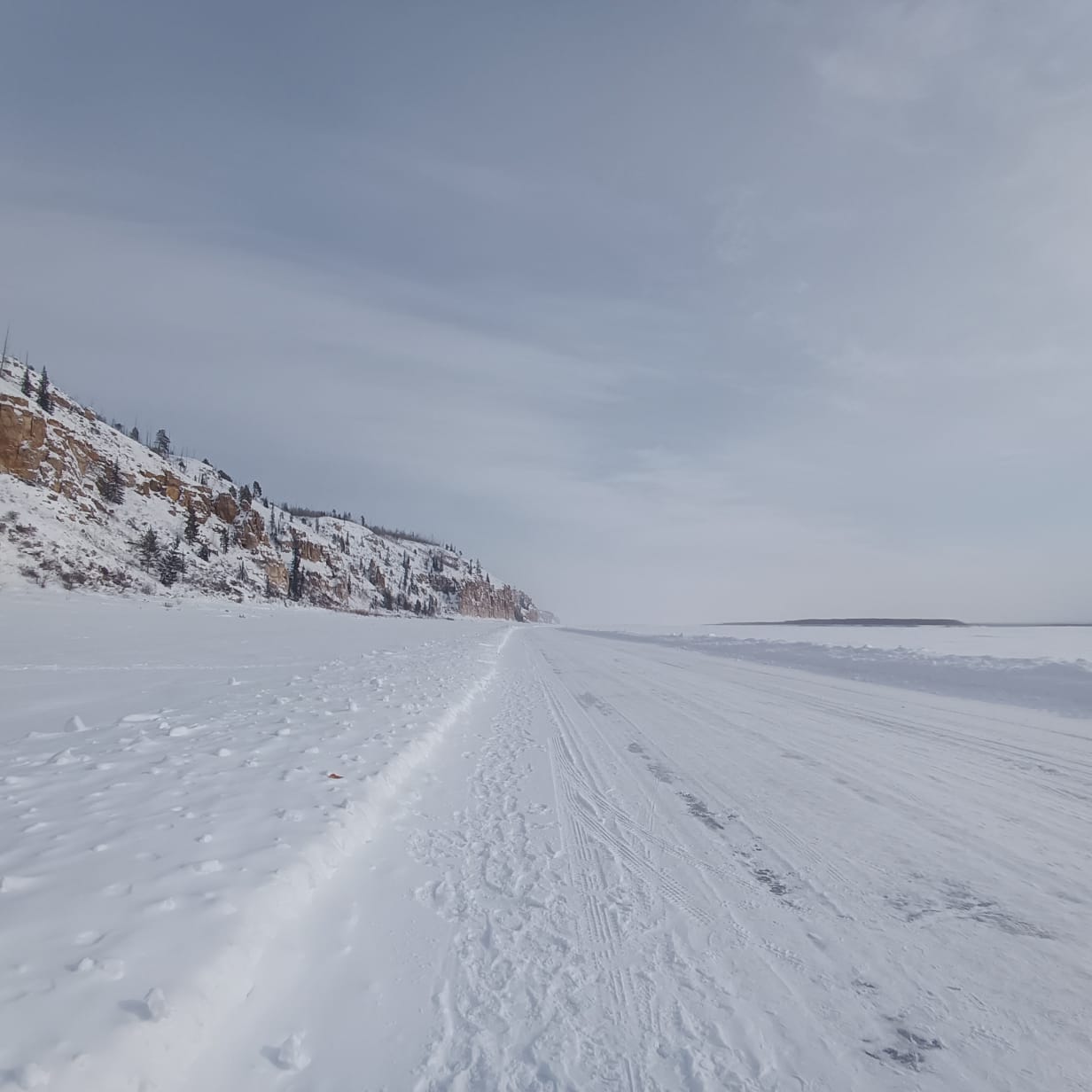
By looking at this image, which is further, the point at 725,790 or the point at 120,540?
the point at 120,540

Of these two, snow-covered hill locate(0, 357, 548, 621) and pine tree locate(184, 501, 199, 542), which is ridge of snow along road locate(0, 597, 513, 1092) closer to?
snow-covered hill locate(0, 357, 548, 621)

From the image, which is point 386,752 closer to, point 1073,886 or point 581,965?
point 581,965

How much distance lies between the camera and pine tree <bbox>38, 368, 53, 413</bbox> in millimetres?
43906

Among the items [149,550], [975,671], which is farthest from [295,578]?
[975,671]

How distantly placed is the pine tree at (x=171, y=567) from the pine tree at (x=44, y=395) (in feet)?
46.8

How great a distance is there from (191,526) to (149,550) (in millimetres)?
10601

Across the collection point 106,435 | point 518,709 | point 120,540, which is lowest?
point 518,709

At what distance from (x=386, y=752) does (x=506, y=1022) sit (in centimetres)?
404

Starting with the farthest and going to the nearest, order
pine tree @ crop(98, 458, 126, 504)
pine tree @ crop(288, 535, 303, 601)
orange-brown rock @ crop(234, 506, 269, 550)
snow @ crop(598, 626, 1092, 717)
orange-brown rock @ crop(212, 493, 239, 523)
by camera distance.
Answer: pine tree @ crop(288, 535, 303, 601) < orange-brown rock @ crop(234, 506, 269, 550) < orange-brown rock @ crop(212, 493, 239, 523) < pine tree @ crop(98, 458, 126, 504) < snow @ crop(598, 626, 1092, 717)

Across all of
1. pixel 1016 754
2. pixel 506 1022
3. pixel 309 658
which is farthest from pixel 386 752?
pixel 309 658

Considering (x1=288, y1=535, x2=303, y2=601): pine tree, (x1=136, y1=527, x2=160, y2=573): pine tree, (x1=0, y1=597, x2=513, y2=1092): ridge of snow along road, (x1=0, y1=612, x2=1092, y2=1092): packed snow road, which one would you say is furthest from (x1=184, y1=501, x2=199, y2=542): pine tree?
(x1=0, y1=612, x2=1092, y2=1092): packed snow road

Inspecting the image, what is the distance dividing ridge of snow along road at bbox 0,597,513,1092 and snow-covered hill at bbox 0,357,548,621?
30.4 metres

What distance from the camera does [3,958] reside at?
2252 mm

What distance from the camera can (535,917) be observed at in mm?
3090
